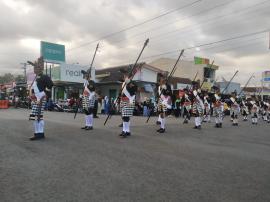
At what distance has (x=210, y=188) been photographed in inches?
209

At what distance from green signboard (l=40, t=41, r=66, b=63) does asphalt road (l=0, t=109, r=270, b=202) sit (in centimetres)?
3086

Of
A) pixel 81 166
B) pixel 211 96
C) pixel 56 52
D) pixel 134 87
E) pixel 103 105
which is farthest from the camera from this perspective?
pixel 56 52

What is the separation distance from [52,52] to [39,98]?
103 ft

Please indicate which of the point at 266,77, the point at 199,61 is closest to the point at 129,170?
the point at 199,61

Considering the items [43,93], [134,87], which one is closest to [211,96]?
[134,87]

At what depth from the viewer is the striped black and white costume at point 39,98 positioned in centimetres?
958

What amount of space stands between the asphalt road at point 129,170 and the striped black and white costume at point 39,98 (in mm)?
474

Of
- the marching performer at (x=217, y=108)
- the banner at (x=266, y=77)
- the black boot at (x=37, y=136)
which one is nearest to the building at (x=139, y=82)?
the marching performer at (x=217, y=108)

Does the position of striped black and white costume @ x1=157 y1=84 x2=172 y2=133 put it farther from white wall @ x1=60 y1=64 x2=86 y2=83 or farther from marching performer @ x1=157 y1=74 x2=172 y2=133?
white wall @ x1=60 y1=64 x2=86 y2=83

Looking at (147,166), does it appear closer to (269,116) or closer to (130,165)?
(130,165)

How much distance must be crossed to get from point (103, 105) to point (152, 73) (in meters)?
8.17

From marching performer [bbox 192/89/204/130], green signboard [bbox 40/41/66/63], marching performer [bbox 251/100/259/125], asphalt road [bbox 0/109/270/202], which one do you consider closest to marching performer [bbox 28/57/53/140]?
asphalt road [bbox 0/109/270/202]

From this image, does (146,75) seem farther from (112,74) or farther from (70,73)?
(70,73)

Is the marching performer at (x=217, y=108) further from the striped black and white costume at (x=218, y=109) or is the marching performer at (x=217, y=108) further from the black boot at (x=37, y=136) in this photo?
the black boot at (x=37, y=136)
